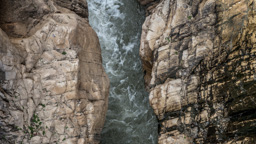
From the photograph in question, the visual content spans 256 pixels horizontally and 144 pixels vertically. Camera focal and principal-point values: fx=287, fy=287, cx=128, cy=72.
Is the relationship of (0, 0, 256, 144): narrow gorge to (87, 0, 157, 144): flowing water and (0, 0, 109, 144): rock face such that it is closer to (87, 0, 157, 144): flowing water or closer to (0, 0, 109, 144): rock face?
(0, 0, 109, 144): rock face

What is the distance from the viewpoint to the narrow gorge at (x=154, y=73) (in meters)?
7.25

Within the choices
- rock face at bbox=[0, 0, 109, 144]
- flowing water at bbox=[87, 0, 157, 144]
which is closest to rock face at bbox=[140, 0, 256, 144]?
flowing water at bbox=[87, 0, 157, 144]

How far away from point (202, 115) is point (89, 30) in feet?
13.6

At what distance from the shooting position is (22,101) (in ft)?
A: 24.8

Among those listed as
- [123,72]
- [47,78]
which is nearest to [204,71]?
[123,72]

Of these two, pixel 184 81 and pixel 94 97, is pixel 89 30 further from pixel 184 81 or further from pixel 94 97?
pixel 184 81

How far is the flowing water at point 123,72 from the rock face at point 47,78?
1861mm

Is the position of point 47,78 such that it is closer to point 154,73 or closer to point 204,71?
point 154,73

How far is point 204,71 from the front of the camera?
25.9ft

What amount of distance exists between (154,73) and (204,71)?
1612mm

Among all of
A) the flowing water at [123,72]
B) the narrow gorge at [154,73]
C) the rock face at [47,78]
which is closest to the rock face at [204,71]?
the narrow gorge at [154,73]

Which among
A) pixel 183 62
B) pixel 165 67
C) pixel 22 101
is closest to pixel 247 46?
pixel 183 62

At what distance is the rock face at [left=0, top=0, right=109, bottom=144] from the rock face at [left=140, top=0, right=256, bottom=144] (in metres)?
1.99

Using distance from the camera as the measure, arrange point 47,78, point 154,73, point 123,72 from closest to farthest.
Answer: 1. point 47,78
2. point 154,73
3. point 123,72
